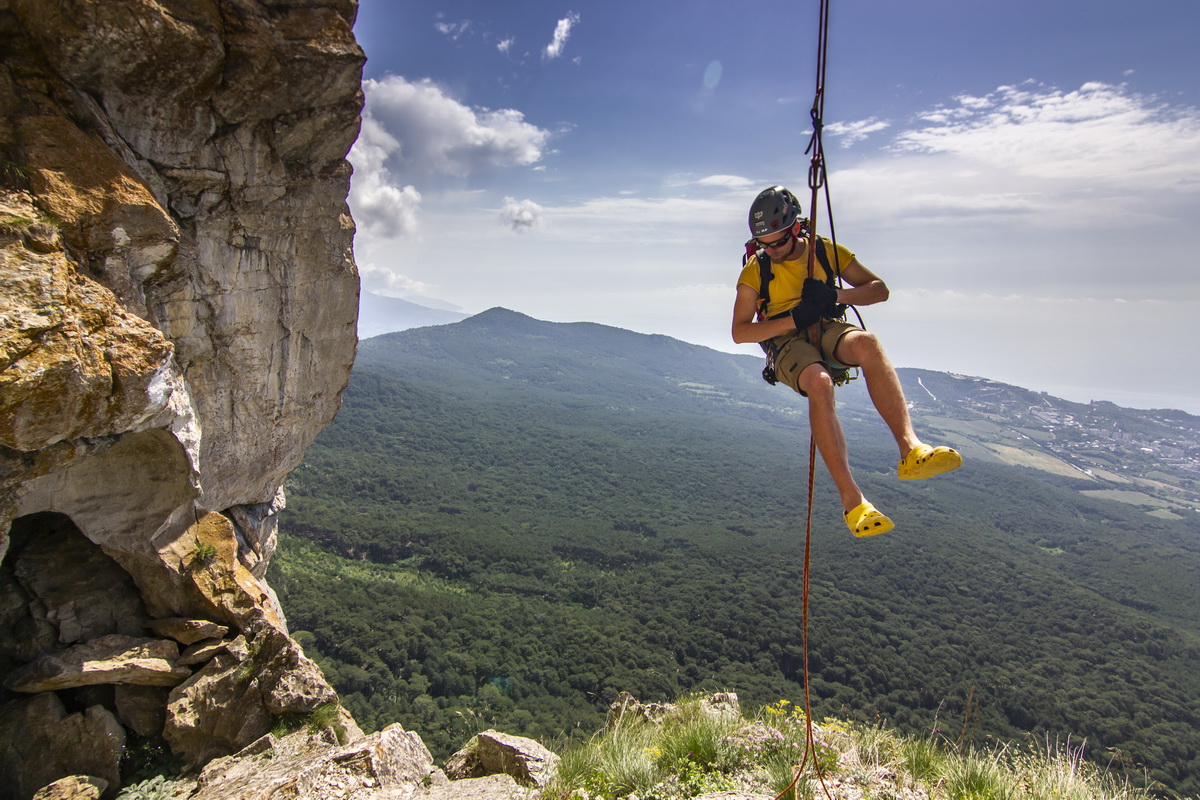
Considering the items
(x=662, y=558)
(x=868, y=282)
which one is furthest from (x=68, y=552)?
(x=662, y=558)

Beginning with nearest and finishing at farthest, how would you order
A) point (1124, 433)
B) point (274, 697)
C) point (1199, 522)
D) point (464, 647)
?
1. point (274, 697)
2. point (464, 647)
3. point (1199, 522)
4. point (1124, 433)

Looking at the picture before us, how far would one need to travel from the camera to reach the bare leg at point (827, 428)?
13.6 feet

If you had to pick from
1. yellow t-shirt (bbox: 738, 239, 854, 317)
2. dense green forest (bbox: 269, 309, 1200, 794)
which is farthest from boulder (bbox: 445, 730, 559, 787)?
yellow t-shirt (bbox: 738, 239, 854, 317)

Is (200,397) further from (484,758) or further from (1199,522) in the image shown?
(1199,522)

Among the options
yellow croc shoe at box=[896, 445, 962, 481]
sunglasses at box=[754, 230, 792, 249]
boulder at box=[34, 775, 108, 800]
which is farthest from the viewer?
boulder at box=[34, 775, 108, 800]

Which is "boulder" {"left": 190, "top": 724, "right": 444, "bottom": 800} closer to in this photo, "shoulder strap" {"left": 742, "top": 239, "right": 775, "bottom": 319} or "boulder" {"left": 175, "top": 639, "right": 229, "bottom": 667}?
"boulder" {"left": 175, "top": 639, "right": 229, "bottom": 667}

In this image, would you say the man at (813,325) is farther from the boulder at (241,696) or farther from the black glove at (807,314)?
the boulder at (241,696)

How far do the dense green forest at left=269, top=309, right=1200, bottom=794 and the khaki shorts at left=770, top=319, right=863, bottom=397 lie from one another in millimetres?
3784

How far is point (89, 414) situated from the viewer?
509cm

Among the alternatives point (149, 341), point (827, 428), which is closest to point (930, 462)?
point (827, 428)

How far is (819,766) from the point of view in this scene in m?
4.53

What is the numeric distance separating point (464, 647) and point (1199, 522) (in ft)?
490

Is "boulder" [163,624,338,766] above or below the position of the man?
below

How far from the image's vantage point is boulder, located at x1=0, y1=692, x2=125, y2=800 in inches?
234
